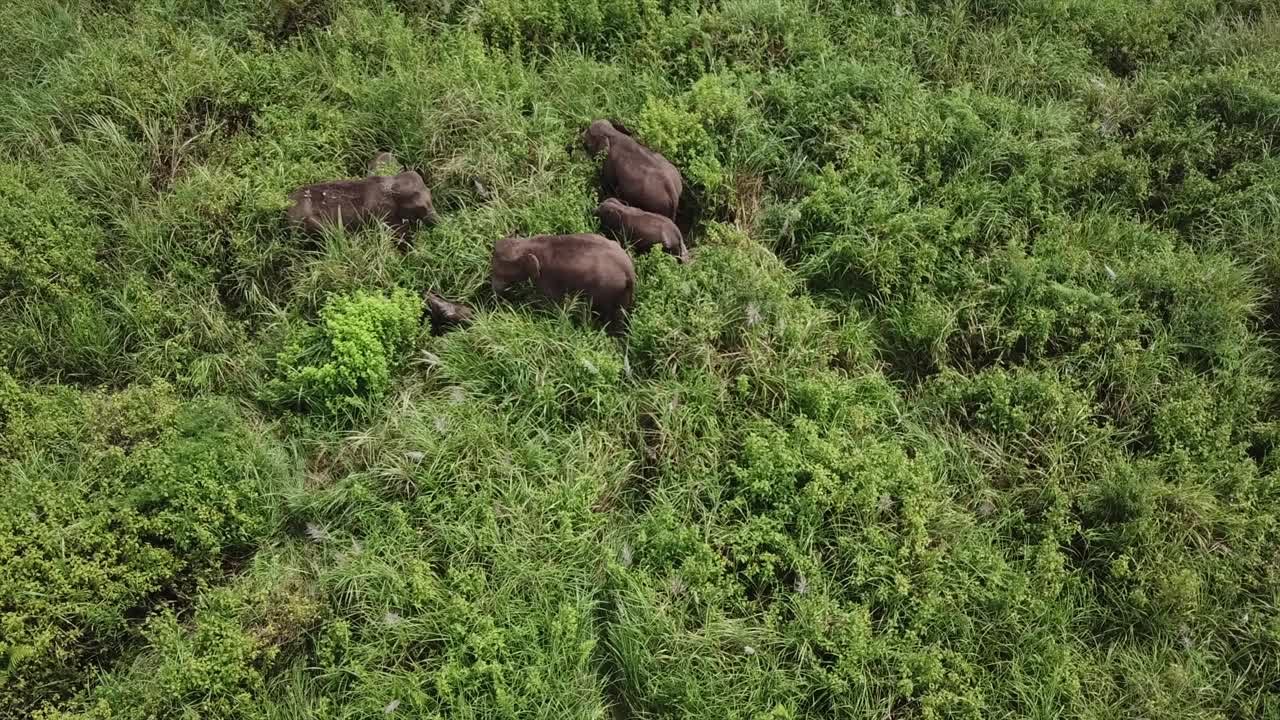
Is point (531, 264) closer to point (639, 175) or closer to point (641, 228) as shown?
point (641, 228)

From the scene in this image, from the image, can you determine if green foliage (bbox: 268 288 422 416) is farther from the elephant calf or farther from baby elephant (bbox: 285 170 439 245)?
baby elephant (bbox: 285 170 439 245)

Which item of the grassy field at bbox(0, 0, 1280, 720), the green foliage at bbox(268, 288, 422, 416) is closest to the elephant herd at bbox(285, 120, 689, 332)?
the grassy field at bbox(0, 0, 1280, 720)

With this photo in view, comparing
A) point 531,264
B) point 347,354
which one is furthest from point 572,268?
point 347,354

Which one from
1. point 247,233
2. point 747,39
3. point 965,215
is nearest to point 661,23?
point 747,39

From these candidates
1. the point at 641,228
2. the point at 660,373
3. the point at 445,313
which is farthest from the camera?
the point at 641,228

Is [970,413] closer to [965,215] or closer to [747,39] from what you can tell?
[965,215]

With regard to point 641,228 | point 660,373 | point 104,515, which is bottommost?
point 104,515
